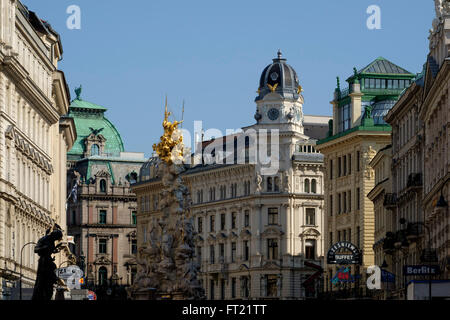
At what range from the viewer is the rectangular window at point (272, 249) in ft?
539

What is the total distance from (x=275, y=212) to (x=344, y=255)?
5989 centimetres

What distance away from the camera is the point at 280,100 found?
16575 centimetres

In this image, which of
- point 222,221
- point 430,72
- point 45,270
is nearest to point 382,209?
point 430,72

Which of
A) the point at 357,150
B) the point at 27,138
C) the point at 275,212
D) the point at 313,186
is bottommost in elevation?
the point at 27,138

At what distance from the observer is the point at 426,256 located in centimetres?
8119

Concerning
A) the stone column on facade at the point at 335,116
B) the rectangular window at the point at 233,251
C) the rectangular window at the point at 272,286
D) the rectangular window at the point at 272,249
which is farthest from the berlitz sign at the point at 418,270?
the rectangular window at the point at 233,251

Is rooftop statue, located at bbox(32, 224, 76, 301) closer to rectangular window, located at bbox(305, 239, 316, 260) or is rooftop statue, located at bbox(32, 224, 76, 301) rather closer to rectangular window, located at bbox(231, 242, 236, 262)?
rectangular window, located at bbox(305, 239, 316, 260)

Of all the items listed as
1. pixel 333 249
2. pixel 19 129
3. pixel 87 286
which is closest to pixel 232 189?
pixel 87 286

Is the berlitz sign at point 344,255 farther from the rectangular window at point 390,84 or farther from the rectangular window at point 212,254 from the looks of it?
the rectangular window at point 212,254

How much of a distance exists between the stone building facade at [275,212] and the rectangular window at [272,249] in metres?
0.11

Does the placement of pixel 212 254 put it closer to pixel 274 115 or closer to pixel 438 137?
pixel 274 115

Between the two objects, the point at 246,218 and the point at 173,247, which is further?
the point at 246,218
